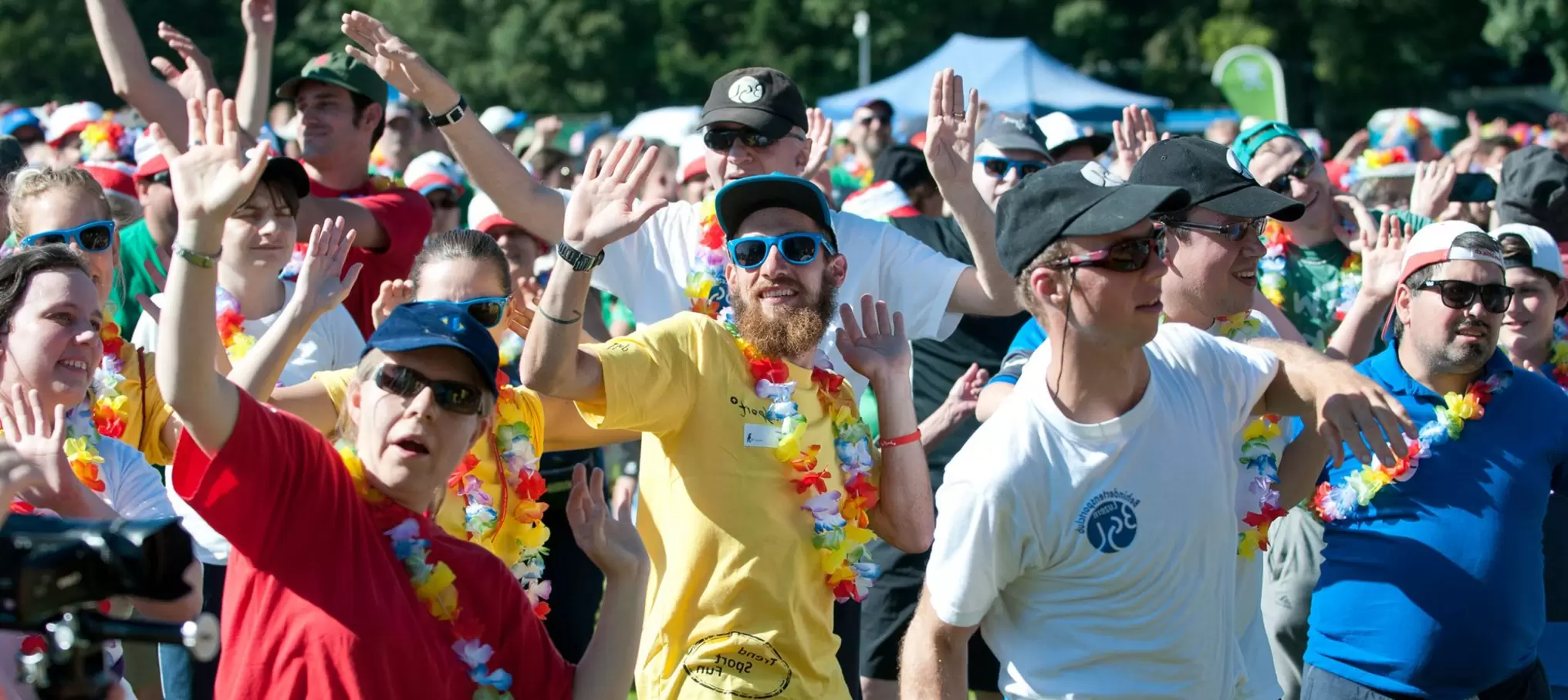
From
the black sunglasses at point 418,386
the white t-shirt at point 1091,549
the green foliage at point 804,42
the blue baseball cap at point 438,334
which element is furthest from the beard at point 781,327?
the green foliage at point 804,42

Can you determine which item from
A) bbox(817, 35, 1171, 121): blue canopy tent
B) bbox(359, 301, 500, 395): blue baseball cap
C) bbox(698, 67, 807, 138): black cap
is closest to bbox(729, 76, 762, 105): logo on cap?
bbox(698, 67, 807, 138): black cap

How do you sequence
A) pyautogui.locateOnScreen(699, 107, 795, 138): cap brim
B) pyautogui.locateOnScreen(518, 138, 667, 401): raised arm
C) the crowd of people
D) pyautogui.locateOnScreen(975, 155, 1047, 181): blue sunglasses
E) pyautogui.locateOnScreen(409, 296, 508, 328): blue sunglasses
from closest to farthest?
the crowd of people
pyautogui.locateOnScreen(518, 138, 667, 401): raised arm
pyautogui.locateOnScreen(409, 296, 508, 328): blue sunglasses
pyautogui.locateOnScreen(699, 107, 795, 138): cap brim
pyautogui.locateOnScreen(975, 155, 1047, 181): blue sunglasses

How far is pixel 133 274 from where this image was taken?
6.18 metres

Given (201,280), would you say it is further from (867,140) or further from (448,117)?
(867,140)

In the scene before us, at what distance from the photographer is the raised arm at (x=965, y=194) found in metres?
4.98

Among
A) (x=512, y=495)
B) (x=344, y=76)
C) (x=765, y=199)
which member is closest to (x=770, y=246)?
(x=765, y=199)

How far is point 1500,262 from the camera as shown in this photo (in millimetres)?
4754

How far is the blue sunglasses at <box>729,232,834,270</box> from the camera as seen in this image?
417cm

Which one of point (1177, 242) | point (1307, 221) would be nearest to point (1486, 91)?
point (1307, 221)

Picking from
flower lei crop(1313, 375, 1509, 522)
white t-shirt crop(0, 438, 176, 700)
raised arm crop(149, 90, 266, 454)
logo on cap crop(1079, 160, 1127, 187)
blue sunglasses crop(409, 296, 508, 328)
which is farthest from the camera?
flower lei crop(1313, 375, 1509, 522)

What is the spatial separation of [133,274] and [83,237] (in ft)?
4.73

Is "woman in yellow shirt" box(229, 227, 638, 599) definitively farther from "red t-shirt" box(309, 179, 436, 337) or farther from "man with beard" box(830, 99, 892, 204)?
"man with beard" box(830, 99, 892, 204)

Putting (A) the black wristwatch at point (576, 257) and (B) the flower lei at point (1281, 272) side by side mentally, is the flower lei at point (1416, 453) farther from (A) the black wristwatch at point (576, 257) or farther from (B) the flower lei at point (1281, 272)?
(A) the black wristwatch at point (576, 257)

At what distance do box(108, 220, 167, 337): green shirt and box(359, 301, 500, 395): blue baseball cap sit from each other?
3314 mm
